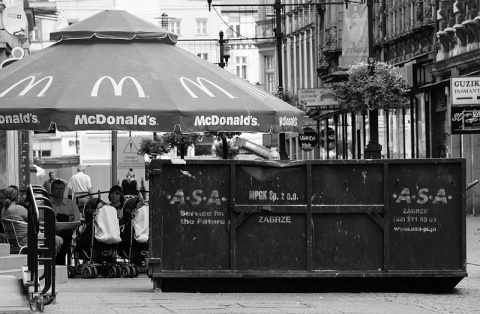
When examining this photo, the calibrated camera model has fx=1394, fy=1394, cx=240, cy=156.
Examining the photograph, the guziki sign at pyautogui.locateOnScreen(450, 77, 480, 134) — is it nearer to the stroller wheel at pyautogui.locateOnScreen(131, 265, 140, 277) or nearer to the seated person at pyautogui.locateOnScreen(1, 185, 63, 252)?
the stroller wheel at pyautogui.locateOnScreen(131, 265, 140, 277)

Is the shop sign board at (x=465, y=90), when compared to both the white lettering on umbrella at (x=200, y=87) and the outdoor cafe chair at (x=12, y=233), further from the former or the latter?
the outdoor cafe chair at (x=12, y=233)

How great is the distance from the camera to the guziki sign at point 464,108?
31.8 meters

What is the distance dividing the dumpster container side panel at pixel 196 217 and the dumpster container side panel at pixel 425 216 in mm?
1888

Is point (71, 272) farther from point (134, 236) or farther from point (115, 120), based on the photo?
point (115, 120)

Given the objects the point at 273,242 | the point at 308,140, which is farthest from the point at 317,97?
the point at 273,242

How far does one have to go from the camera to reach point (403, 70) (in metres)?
46.7

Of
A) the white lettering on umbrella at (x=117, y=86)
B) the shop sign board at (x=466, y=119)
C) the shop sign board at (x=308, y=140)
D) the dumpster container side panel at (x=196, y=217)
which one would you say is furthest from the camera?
the shop sign board at (x=308, y=140)

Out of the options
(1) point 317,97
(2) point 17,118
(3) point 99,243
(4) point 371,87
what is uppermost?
(1) point 317,97

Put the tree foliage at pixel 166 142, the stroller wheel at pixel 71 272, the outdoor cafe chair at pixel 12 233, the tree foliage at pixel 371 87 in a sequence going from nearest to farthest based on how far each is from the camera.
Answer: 1. the outdoor cafe chair at pixel 12 233
2. the stroller wheel at pixel 71 272
3. the tree foliage at pixel 371 87
4. the tree foliage at pixel 166 142

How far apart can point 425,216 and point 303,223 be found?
1.38 m

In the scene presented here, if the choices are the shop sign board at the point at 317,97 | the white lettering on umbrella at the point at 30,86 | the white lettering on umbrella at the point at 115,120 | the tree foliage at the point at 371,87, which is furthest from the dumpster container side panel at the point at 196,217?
the shop sign board at the point at 317,97

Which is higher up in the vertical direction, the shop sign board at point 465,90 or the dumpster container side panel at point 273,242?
the shop sign board at point 465,90

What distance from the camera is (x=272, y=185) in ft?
50.9

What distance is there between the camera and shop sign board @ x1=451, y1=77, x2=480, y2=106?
105ft
